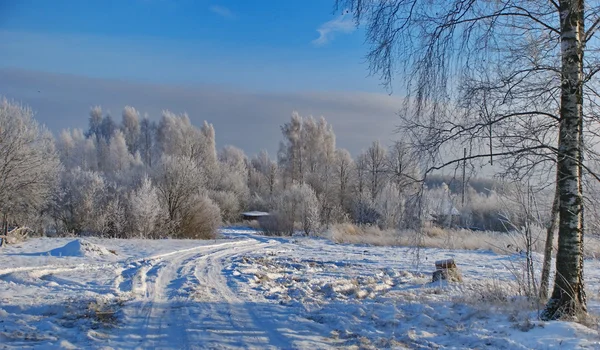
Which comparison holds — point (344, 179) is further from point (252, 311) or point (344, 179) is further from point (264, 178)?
point (252, 311)

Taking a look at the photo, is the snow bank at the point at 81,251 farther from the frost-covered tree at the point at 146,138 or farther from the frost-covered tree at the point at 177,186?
the frost-covered tree at the point at 146,138

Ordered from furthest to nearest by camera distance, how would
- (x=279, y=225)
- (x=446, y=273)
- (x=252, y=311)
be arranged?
(x=279, y=225) < (x=446, y=273) < (x=252, y=311)

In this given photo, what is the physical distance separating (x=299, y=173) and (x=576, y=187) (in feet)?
162

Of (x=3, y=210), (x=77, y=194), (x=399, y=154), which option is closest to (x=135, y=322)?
(x=399, y=154)

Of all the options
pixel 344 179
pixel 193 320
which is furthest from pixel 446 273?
pixel 344 179

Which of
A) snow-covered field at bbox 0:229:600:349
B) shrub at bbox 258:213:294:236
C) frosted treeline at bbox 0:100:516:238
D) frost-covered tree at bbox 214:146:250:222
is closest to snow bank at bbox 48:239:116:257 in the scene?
snow-covered field at bbox 0:229:600:349

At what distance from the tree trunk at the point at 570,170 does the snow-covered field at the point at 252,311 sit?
0.62 metres

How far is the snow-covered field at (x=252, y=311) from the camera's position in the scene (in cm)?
540

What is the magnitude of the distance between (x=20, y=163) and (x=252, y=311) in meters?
22.9

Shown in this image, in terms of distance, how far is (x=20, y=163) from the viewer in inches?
969

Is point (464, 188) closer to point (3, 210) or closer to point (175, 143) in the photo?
point (3, 210)

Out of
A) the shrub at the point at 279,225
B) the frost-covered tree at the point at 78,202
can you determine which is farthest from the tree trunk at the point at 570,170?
the frost-covered tree at the point at 78,202

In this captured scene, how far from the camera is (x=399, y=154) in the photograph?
6.13m

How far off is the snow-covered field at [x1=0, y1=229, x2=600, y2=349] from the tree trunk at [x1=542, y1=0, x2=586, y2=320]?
62 centimetres
